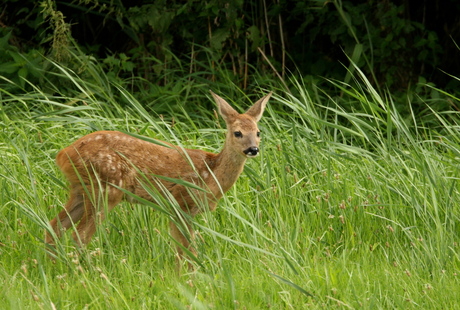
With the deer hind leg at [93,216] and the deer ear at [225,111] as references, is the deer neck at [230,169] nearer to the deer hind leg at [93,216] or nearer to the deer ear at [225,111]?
the deer ear at [225,111]

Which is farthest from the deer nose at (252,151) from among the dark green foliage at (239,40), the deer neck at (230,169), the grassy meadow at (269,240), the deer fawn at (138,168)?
the dark green foliage at (239,40)

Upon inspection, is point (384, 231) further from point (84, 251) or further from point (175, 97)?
point (175, 97)

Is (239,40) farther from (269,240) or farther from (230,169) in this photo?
(269,240)

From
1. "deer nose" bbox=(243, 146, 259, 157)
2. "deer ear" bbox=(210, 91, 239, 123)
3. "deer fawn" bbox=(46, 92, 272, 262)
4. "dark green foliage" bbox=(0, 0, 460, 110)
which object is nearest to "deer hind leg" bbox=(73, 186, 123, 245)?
"deer fawn" bbox=(46, 92, 272, 262)

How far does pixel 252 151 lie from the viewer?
180 inches

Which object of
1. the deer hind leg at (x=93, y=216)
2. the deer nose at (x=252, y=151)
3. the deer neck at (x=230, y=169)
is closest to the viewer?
the deer hind leg at (x=93, y=216)

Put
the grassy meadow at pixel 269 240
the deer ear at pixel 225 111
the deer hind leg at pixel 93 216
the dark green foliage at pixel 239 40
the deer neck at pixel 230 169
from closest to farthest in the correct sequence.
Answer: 1. the grassy meadow at pixel 269 240
2. the deer hind leg at pixel 93 216
3. the deer neck at pixel 230 169
4. the deer ear at pixel 225 111
5. the dark green foliage at pixel 239 40

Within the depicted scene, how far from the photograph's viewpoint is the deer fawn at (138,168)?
176 inches

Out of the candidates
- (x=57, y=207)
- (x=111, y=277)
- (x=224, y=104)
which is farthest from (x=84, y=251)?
(x=224, y=104)

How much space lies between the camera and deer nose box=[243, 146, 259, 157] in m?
4.55

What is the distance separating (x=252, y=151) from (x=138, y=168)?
2.02 feet

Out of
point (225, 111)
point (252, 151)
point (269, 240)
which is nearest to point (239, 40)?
point (225, 111)

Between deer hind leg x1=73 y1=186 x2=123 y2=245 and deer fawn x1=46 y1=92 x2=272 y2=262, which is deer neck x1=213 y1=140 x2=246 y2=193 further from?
deer hind leg x1=73 y1=186 x2=123 y2=245

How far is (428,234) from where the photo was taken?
4215mm
